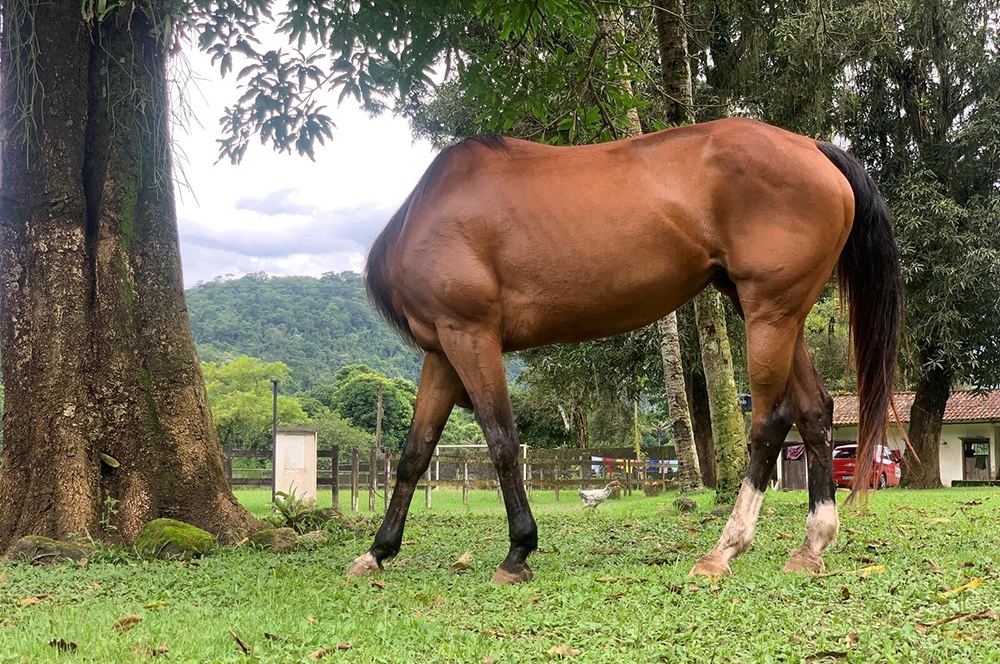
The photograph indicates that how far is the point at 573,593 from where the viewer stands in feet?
13.1

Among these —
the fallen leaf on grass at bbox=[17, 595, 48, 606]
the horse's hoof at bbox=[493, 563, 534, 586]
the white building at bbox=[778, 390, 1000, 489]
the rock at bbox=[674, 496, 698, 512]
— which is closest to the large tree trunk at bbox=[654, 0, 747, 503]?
the rock at bbox=[674, 496, 698, 512]

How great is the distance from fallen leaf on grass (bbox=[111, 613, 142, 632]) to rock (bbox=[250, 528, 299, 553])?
90.8 inches

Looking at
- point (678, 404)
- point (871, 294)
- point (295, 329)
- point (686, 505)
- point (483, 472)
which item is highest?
point (295, 329)

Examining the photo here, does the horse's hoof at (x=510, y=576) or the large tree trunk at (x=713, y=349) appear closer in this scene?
the horse's hoof at (x=510, y=576)

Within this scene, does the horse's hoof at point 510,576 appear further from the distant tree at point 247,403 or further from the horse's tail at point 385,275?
the distant tree at point 247,403

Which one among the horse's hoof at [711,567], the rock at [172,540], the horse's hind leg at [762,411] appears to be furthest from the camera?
the rock at [172,540]

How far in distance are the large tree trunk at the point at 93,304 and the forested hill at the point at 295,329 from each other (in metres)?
59.6

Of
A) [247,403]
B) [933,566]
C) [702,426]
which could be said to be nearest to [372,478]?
[702,426]

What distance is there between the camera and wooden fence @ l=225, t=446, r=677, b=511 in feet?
66.4

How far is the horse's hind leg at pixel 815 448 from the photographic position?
4.68 meters

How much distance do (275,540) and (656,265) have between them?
320 centimetres

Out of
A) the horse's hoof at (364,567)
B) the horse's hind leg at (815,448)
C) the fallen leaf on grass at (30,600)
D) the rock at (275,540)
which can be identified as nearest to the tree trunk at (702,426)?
the rock at (275,540)

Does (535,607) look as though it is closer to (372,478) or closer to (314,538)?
(314,538)

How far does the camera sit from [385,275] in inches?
214
